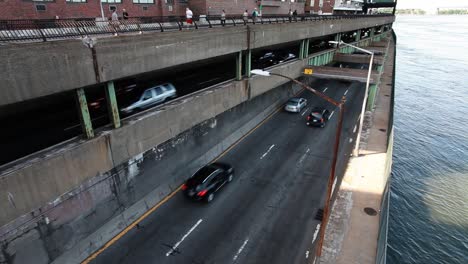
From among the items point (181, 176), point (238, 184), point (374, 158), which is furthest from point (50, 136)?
point (374, 158)

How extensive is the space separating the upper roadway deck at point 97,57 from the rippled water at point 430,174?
770 inches

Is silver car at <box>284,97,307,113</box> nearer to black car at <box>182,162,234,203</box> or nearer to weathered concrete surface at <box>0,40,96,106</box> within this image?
black car at <box>182,162,234,203</box>

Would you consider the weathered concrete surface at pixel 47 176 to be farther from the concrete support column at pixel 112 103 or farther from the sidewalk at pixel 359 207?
the sidewalk at pixel 359 207

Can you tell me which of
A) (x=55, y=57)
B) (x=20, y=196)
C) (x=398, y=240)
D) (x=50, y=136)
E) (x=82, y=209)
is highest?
(x=55, y=57)

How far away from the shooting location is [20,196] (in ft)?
36.3

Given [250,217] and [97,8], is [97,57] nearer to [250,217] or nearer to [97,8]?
[250,217]

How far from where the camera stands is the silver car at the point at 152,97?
56.8 feet

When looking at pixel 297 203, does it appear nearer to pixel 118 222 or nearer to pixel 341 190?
pixel 341 190

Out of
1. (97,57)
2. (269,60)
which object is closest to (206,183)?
(97,57)

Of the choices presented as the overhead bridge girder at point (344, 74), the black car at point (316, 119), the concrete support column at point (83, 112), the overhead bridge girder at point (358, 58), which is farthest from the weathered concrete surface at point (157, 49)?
the overhead bridge girder at point (358, 58)

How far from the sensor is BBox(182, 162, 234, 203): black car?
1773 centimetres

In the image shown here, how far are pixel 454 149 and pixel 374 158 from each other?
18.3m

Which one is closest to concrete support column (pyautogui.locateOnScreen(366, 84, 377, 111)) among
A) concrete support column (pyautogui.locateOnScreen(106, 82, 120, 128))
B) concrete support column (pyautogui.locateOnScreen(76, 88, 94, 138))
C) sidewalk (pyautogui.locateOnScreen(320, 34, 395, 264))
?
sidewalk (pyautogui.locateOnScreen(320, 34, 395, 264))

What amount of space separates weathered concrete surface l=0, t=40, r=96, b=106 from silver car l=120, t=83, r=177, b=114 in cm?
447
